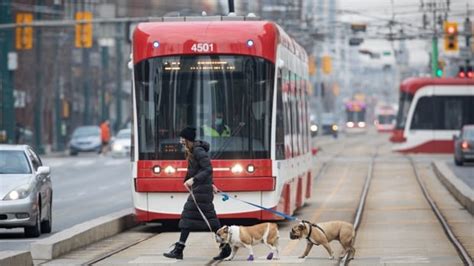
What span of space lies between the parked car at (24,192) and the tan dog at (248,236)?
5.65 m

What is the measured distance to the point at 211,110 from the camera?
78.0ft

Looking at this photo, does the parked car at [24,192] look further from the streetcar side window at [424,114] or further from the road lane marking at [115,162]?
the streetcar side window at [424,114]

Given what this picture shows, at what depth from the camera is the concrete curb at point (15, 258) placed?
16.1m

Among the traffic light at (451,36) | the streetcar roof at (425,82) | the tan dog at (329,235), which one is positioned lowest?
the streetcar roof at (425,82)

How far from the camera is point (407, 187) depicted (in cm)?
4134

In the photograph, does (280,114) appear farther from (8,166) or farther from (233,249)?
(233,249)

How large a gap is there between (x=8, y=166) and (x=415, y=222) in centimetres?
750

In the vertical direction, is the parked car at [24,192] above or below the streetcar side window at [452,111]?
above

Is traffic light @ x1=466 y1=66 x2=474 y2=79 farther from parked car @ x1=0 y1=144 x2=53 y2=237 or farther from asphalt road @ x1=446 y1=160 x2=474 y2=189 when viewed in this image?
parked car @ x1=0 y1=144 x2=53 y2=237

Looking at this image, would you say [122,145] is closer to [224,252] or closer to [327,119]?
[224,252]

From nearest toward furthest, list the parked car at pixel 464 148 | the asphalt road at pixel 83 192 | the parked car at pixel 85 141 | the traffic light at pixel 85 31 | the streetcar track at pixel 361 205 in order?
the streetcar track at pixel 361 205 → the asphalt road at pixel 83 192 → the parked car at pixel 464 148 → the traffic light at pixel 85 31 → the parked car at pixel 85 141

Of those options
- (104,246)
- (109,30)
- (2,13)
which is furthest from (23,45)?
(109,30)

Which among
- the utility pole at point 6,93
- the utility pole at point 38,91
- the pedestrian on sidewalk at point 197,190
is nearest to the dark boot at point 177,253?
the pedestrian on sidewalk at point 197,190

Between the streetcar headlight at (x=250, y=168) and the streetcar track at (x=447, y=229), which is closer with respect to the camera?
the streetcar track at (x=447, y=229)
